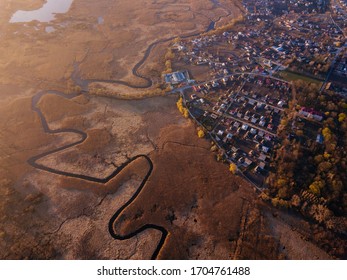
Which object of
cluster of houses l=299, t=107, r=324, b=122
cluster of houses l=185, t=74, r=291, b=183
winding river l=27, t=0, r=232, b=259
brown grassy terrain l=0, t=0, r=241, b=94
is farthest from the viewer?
brown grassy terrain l=0, t=0, r=241, b=94

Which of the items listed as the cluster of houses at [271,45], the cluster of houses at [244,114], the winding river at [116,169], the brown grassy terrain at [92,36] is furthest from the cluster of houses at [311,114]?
the brown grassy terrain at [92,36]

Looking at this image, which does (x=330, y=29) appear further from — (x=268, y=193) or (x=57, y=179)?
(x=57, y=179)

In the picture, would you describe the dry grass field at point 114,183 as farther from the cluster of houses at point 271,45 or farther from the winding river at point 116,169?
the cluster of houses at point 271,45

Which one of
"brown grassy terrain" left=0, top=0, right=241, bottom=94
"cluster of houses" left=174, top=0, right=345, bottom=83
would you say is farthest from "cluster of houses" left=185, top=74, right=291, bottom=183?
"brown grassy terrain" left=0, top=0, right=241, bottom=94

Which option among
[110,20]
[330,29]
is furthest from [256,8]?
[110,20]

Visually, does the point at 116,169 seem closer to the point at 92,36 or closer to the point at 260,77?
the point at 260,77

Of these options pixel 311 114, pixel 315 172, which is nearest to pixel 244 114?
pixel 311 114

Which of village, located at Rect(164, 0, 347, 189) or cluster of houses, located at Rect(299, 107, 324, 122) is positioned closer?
village, located at Rect(164, 0, 347, 189)

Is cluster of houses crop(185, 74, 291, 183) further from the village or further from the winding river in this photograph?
the winding river
